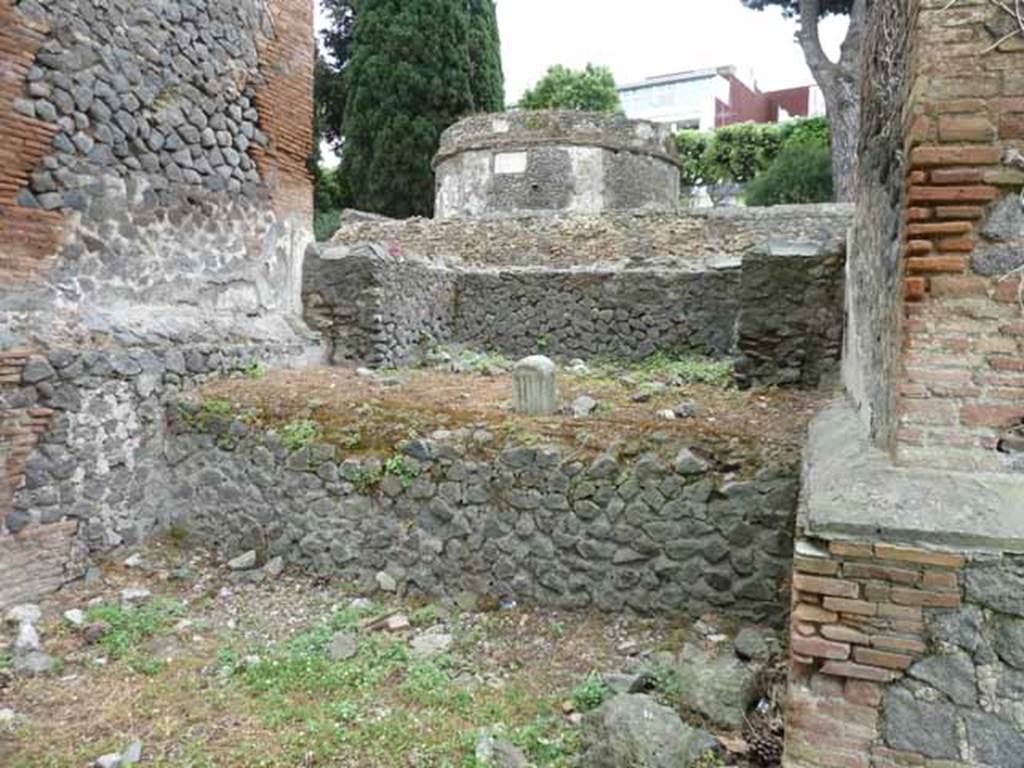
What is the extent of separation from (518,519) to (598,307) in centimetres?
520

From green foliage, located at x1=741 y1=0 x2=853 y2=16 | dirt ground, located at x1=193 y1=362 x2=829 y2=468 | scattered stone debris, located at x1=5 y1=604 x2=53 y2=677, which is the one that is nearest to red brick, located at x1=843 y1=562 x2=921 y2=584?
dirt ground, located at x1=193 y1=362 x2=829 y2=468

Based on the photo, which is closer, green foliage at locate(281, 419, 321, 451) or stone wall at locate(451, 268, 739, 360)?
green foliage at locate(281, 419, 321, 451)

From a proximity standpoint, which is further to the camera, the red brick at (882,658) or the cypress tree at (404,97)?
the cypress tree at (404,97)

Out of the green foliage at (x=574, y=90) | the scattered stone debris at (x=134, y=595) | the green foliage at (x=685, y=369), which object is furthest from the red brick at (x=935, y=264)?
the green foliage at (x=574, y=90)

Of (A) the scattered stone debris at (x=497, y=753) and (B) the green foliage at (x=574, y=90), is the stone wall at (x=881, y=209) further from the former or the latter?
(B) the green foliage at (x=574, y=90)

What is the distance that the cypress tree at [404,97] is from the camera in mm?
21328

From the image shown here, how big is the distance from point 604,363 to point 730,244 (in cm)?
434

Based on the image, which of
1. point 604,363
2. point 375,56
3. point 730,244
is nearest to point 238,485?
point 604,363

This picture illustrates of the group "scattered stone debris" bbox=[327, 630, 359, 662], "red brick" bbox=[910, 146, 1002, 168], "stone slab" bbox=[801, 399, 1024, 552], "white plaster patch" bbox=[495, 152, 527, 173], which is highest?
"white plaster patch" bbox=[495, 152, 527, 173]

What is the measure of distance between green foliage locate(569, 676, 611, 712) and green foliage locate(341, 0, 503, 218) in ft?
62.0

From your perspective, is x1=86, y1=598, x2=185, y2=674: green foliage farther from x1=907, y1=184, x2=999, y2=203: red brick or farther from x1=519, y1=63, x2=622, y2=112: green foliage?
x1=519, y1=63, x2=622, y2=112: green foliage

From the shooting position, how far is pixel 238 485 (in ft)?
18.7

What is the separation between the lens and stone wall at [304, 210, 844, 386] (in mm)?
6438

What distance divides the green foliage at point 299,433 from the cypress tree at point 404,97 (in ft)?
54.9
